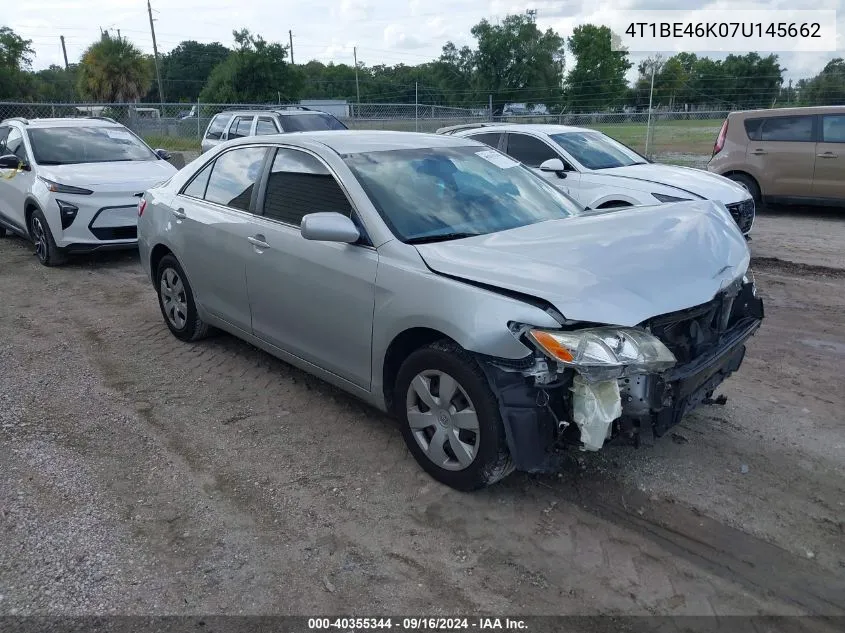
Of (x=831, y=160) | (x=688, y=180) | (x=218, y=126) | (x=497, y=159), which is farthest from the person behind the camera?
(x=218, y=126)

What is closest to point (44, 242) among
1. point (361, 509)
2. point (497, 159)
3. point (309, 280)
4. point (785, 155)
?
point (309, 280)

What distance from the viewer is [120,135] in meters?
10.1

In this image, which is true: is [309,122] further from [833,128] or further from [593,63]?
[593,63]

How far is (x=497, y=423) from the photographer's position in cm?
329

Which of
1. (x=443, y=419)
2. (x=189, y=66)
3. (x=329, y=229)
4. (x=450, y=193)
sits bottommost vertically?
(x=443, y=419)

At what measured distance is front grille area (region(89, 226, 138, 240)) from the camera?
28.3ft

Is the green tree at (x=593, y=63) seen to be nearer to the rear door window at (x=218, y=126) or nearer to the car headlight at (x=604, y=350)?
the rear door window at (x=218, y=126)

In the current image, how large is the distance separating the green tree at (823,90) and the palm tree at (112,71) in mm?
35658

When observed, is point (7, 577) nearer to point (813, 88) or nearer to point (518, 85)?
point (813, 88)

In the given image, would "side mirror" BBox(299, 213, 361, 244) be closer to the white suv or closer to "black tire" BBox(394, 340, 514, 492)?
"black tire" BBox(394, 340, 514, 492)

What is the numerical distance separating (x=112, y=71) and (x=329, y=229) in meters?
44.6

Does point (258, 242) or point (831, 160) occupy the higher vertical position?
point (258, 242)

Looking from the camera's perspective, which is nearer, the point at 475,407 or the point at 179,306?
the point at 475,407

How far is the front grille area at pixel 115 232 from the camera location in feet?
28.3
